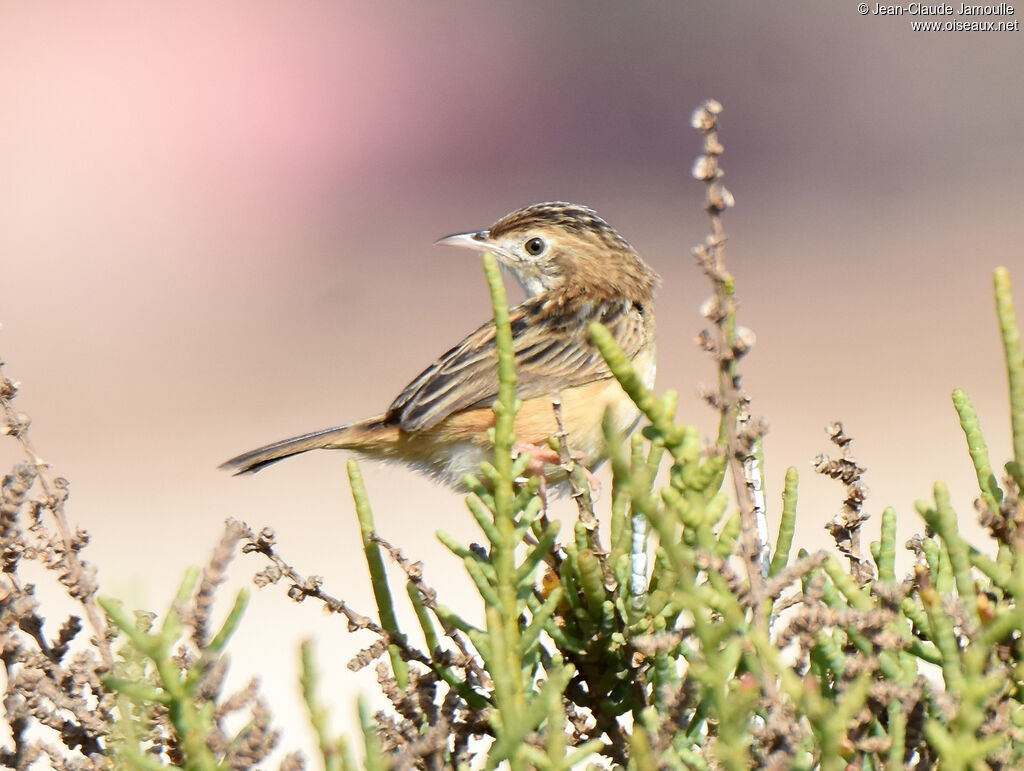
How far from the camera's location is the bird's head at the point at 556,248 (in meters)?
5.79

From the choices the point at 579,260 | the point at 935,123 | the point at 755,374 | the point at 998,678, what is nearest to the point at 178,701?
the point at 998,678

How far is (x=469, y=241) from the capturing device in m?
5.75

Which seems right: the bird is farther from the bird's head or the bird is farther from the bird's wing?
the bird's head

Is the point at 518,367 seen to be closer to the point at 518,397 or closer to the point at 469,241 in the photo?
the point at 518,397

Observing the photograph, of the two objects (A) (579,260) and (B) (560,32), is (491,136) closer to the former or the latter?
(B) (560,32)

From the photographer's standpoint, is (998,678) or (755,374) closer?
(998,678)

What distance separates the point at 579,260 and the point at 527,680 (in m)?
3.86

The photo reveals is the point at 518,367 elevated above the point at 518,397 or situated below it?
above

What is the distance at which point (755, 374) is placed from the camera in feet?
45.6

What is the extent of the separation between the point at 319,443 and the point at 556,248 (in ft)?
5.22

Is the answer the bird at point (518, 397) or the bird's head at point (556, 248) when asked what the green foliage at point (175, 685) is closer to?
the bird at point (518, 397)

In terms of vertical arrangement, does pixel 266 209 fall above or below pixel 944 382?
above

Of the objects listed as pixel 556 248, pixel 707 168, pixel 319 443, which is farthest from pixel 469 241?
pixel 707 168

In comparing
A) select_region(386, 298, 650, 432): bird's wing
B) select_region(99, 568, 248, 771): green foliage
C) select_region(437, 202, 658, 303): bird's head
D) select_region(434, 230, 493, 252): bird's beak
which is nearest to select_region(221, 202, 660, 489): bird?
select_region(386, 298, 650, 432): bird's wing
